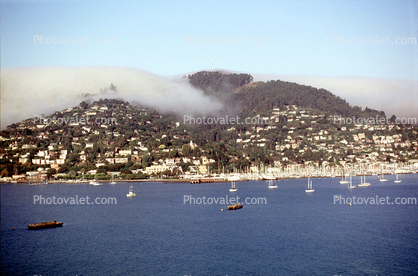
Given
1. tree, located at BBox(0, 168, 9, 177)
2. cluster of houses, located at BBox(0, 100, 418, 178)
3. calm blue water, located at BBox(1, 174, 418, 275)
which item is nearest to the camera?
calm blue water, located at BBox(1, 174, 418, 275)

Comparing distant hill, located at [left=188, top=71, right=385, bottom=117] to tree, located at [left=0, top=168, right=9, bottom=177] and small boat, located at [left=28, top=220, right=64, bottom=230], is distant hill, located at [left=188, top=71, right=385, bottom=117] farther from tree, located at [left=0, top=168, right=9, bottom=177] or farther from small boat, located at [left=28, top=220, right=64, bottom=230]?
small boat, located at [left=28, top=220, right=64, bottom=230]

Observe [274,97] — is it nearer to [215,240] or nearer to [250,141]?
[250,141]

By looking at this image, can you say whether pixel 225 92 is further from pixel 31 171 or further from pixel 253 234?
pixel 253 234

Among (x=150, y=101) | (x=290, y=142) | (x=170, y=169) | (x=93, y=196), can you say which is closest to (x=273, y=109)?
(x=290, y=142)

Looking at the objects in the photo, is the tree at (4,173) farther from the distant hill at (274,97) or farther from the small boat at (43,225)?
the distant hill at (274,97)

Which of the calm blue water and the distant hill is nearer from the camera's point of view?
the calm blue water

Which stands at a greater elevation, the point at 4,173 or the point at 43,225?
the point at 4,173

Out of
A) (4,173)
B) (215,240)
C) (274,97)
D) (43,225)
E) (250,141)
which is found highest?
(274,97)

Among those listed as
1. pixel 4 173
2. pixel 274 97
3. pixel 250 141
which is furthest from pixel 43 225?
pixel 274 97

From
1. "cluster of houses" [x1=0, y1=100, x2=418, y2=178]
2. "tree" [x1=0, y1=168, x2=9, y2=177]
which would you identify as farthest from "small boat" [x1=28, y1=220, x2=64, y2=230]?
"tree" [x1=0, y1=168, x2=9, y2=177]
